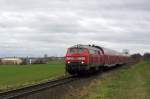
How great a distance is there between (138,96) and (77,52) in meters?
18.4

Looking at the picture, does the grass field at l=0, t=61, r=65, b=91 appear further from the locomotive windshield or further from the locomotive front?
the locomotive windshield

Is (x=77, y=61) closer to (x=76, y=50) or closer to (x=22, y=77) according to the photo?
(x=76, y=50)

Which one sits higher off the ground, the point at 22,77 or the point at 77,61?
the point at 77,61

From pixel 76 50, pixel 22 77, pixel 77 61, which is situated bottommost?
pixel 22 77

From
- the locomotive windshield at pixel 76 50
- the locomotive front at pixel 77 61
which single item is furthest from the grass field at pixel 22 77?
the locomotive windshield at pixel 76 50

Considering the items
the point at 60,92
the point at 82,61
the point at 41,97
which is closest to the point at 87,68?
the point at 82,61

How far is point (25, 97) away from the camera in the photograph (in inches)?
797

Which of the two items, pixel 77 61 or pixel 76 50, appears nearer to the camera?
pixel 77 61

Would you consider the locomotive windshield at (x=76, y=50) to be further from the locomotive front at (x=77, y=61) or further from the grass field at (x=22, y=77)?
the grass field at (x=22, y=77)

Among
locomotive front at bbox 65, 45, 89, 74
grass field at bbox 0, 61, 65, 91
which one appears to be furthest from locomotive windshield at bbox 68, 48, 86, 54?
grass field at bbox 0, 61, 65, 91

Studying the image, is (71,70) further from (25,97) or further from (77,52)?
(25,97)

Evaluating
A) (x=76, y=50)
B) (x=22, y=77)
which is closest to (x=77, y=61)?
(x=76, y=50)

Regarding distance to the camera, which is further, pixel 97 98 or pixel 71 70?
pixel 71 70

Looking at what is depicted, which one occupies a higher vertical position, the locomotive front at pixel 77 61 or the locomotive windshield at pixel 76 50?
the locomotive windshield at pixel 76 50
